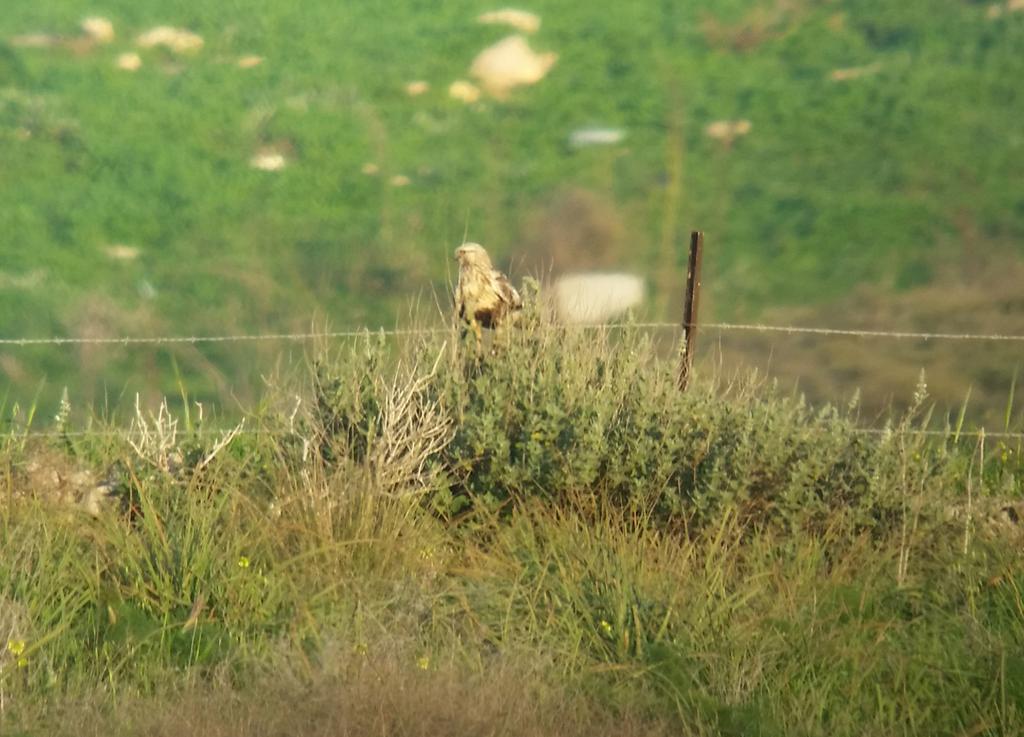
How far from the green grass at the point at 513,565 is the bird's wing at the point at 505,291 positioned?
157mm

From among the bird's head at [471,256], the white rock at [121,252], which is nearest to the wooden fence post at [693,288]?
the bird's head at [471,256]

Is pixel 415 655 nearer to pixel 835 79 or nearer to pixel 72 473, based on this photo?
pixel 72 473

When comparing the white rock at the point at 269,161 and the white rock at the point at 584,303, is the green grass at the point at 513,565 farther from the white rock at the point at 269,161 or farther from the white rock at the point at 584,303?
the white rock at the point at 269,161

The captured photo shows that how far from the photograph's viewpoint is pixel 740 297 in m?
11.4

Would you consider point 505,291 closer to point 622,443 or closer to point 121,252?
point 622,443

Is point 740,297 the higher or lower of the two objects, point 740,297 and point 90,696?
the higher

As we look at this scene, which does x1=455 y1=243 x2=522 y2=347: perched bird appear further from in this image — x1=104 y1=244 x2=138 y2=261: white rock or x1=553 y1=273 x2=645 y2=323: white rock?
x1=104 y1=244 x2=138 y2=261: white rock

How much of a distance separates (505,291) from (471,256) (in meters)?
0.19

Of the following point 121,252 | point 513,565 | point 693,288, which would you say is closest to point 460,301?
point 693,288

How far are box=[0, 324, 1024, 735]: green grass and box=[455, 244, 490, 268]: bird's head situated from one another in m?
0.34

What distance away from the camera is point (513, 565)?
4.55 meters

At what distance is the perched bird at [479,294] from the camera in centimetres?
558

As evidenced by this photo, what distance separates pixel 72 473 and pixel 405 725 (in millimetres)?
2281

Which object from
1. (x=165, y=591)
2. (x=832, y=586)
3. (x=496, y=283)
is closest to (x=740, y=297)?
(x=496, y=283)
